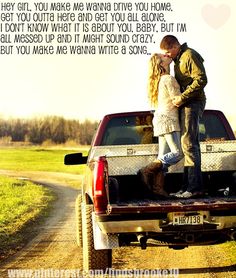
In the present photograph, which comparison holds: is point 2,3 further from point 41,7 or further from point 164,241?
point 164,241

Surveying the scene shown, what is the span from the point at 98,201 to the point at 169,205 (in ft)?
2.20

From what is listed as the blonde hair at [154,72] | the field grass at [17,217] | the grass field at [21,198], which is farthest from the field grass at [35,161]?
the blonde hair at [154,72]

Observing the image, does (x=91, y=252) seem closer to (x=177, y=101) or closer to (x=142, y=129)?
(x=177, y=101)

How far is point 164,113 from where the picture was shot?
758 centimetres

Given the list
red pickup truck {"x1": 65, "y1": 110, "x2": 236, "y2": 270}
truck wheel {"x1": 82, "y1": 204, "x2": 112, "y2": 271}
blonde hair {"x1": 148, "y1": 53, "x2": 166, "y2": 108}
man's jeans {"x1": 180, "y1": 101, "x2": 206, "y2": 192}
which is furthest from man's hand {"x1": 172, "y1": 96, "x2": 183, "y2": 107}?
truck wheel {"x1": 82, "y1": 204, "x2": 112, "y2": 271}

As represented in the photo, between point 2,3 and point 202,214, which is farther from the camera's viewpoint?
point 2,3

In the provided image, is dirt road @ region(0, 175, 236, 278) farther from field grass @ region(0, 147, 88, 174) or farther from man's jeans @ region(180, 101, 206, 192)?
field grass @ region(0, 147, 88, 174)

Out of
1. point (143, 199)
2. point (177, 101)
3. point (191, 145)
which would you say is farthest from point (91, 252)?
point (177, 101)

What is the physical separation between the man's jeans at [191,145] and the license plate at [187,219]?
553mm

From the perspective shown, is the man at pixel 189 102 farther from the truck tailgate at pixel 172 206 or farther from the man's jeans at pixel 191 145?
the truck tailgate at pixel 172 206

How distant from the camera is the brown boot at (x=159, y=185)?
291 inches

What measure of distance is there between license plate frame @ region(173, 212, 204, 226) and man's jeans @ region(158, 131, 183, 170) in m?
0.68

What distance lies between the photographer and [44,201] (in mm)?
21500

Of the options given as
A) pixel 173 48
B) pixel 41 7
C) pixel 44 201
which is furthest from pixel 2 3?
pixel 44 201
